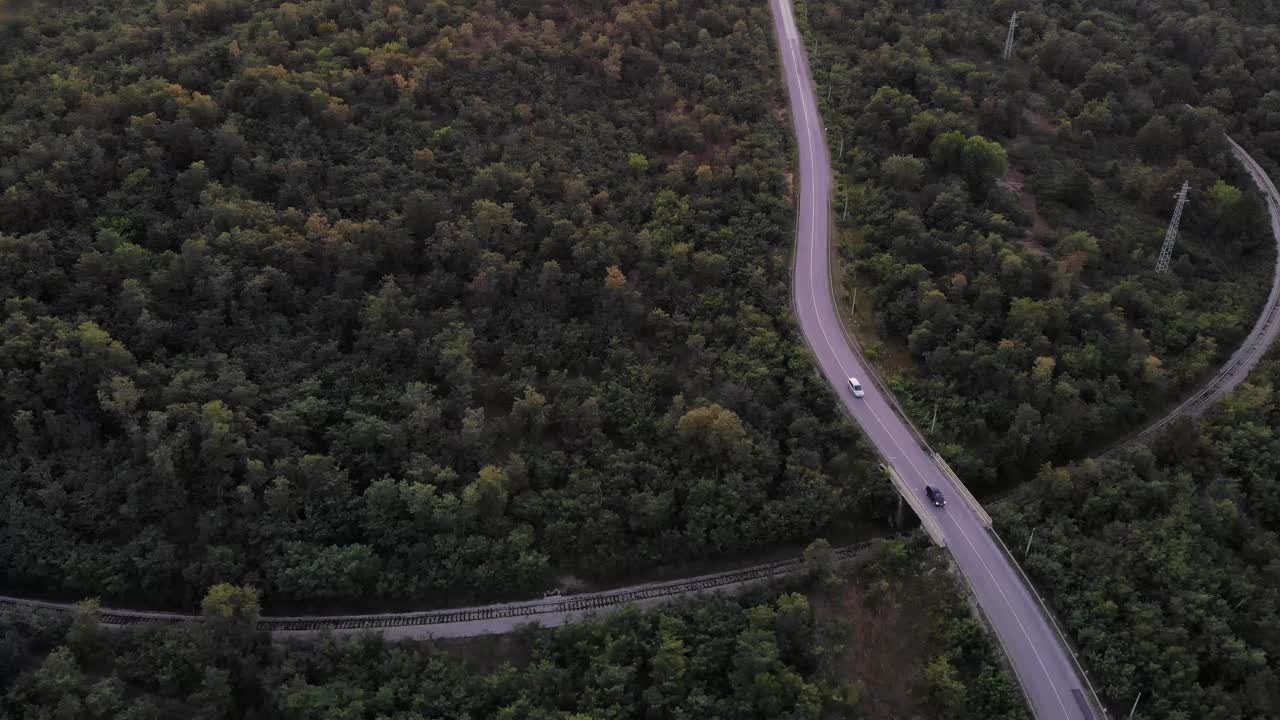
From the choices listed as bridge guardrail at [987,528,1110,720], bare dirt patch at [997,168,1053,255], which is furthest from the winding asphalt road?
bare dirt patch at [997,168,1053,255]

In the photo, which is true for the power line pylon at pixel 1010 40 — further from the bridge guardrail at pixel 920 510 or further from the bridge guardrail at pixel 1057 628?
the bridge guardrail at pixel 1057 628

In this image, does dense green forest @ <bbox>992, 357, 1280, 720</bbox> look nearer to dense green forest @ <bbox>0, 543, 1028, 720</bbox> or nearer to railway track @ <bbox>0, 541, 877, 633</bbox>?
dense green forest @ <bbox>0, 543, 1028, 720</bbox>

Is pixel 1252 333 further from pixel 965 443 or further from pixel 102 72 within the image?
pixel 102 72

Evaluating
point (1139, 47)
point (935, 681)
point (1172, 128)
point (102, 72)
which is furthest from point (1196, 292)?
point (102, 72)

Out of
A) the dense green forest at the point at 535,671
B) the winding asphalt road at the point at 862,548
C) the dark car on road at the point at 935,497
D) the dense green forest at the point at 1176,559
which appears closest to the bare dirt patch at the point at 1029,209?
the winding asphalt road at the point at 862,548

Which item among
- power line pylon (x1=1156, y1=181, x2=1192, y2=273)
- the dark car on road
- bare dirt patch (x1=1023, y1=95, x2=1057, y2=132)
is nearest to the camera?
the dark car on road

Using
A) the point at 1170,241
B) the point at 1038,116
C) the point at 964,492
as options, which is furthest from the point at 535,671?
the point at 1038,116

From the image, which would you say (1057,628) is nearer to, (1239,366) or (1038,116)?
(1239,366)

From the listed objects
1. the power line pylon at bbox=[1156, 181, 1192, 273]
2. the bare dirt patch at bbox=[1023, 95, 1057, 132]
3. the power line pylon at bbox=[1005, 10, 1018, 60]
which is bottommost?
the power line pylon at bbox=[1156, 181, 1192, 273]
